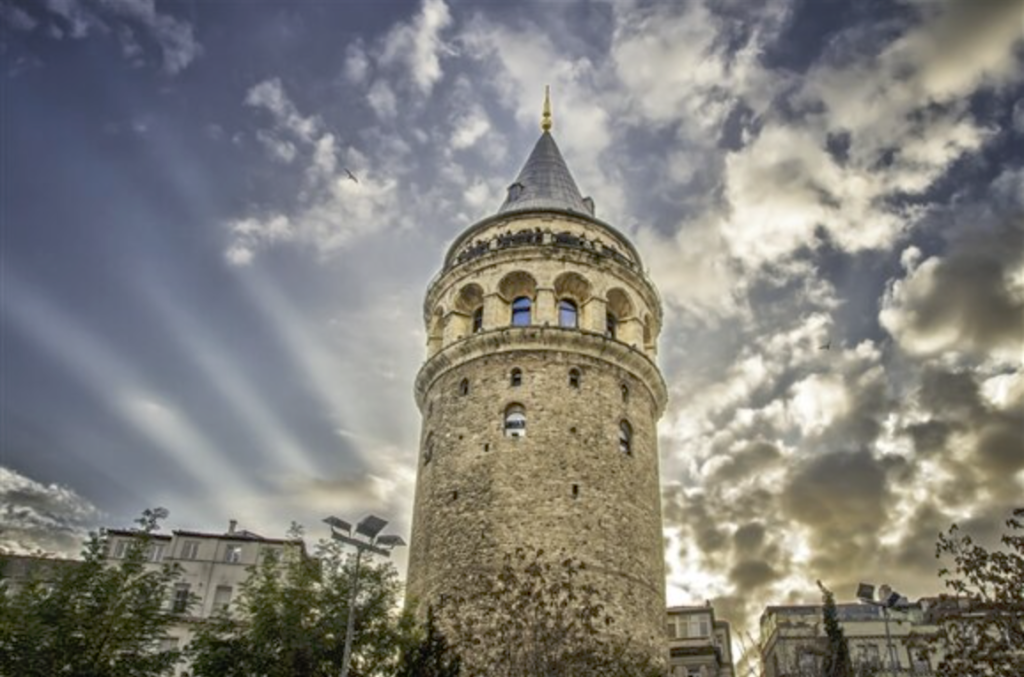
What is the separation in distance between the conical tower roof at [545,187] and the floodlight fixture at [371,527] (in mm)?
17705

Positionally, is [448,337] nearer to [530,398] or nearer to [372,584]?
[530,398]

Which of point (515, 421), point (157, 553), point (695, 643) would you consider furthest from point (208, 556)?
point (695, 643)

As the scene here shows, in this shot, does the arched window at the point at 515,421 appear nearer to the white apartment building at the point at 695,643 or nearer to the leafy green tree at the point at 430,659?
the leafy green tree at the point at 430,659

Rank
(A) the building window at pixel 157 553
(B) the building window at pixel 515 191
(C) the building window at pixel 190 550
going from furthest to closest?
(A) the building window at pixel 157 553 < (C) the building window at pixel 190 550 < (B) the building window at pixel 515 191

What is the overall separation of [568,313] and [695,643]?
23.0 metres

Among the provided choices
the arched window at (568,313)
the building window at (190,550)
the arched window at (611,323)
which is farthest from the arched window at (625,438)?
the building window at (190,550)

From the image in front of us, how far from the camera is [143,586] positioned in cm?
1994

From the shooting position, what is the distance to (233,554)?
1561 inches

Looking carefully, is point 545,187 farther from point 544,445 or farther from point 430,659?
point 430,659

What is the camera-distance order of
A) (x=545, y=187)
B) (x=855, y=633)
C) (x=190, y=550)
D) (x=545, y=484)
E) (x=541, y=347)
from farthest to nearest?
(x=855, y=633) → (x=190, y=550) → (x=545, y=187) → (x=541, y=347) → (x=545, y=484)

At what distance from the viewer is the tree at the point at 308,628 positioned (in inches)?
771

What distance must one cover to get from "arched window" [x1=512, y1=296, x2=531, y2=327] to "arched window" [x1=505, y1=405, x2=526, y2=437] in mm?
3858

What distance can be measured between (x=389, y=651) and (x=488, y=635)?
322cm

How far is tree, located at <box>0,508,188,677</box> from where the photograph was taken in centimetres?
1838
